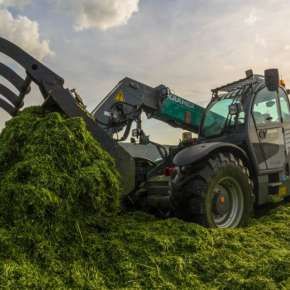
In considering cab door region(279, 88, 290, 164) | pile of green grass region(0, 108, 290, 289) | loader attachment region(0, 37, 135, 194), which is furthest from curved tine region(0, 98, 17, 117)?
cab door region(279, 88, 290, 164)

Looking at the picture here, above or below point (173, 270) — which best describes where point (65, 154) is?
above

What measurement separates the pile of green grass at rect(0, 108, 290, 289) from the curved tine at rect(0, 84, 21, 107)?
0.64m

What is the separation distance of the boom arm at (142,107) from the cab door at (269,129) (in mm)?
1211

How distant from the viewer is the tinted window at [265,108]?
5.96 metres

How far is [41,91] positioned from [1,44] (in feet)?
2.06

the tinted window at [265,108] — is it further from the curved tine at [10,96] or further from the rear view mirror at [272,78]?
the curved tine at [10,96]

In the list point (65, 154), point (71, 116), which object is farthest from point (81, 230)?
point (71, 116)

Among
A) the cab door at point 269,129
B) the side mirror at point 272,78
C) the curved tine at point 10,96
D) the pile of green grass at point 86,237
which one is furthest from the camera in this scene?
the cab door at point 269,129

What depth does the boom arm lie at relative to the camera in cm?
595

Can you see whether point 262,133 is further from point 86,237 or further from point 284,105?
point 86,237

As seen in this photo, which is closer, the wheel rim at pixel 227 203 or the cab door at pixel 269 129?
the wheel rim at pixel 227 203

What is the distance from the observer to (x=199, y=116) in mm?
7016

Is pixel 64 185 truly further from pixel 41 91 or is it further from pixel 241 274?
pixel 241 274

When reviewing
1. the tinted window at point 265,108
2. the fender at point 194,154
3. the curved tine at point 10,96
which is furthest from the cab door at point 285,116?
the curved tine at point 10,96
